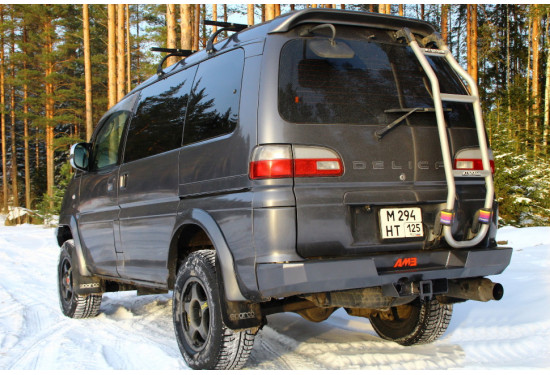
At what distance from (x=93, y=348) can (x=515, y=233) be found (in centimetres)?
971

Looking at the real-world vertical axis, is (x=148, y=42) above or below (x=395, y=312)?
above

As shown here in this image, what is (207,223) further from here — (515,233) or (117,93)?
(117,93)

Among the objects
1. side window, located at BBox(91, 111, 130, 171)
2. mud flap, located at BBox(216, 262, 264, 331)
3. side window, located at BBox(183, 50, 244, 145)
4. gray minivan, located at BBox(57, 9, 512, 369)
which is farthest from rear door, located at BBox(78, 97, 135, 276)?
mud flap, located at BBox(216, 262, 264, 331)

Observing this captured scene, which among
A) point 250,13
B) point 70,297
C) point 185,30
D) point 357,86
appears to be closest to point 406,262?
point 357,86

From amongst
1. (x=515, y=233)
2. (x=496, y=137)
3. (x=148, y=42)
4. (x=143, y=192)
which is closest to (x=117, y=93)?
(x=148, y=42)

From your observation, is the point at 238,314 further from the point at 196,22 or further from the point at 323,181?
the point at 196,22

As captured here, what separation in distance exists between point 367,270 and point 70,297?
428cm

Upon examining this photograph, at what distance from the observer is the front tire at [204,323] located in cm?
338

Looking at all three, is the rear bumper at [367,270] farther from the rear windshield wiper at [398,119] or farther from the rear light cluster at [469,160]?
the rear windshield wiper at [398,119]

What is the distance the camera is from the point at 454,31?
37688mm

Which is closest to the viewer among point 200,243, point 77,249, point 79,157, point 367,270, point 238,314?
point 367,270

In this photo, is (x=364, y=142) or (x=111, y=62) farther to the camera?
(x=111, y=62)

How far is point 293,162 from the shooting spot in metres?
3.01

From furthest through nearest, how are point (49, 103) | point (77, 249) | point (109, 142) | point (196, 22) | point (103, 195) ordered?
1. point (49, 103)
2. point (196, 22)
3. point (77, 249)
4. point (109, 142)
5. point (103, 195)
